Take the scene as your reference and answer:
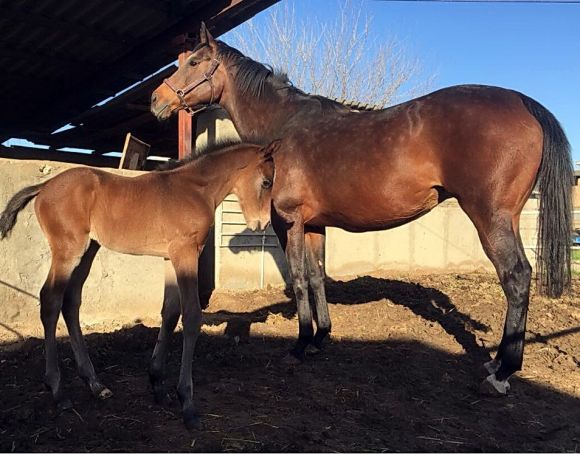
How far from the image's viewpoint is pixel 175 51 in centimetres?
866

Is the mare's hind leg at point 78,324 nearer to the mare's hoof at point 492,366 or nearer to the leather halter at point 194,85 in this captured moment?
the leather halter at point 194,85

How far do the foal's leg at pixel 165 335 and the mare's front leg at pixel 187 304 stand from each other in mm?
313

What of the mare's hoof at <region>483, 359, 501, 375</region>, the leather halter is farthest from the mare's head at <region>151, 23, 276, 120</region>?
the mare's hoof at <region>483, 359, 501, 375</region>

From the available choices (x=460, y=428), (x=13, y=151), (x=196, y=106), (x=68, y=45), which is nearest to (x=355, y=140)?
(x=196, y=106)

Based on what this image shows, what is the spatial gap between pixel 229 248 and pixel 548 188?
16.2ft

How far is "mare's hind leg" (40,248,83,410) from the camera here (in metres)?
3.48

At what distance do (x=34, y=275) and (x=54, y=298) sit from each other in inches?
105

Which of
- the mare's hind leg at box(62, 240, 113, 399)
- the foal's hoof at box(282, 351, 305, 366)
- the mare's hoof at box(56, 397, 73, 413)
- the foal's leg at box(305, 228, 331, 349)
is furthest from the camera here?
the foal's leg at box(305, 228, 331, 349)

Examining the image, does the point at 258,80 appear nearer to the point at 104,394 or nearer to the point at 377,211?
the point at 377,211

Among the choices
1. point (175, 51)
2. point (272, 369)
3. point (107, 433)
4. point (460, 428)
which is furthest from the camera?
point (175, 51)

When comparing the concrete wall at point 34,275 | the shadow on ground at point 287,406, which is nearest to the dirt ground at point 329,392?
the shadow on ground at point 287,406

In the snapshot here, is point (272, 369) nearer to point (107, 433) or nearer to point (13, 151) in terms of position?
point (107, 433)

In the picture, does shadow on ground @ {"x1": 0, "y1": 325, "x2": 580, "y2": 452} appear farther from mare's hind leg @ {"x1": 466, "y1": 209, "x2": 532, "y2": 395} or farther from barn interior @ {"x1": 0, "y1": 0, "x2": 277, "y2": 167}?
barn interior @ {"x1": 0, "y1": 0, "x2": 277, "y2": 167}

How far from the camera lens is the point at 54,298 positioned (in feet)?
11.5
